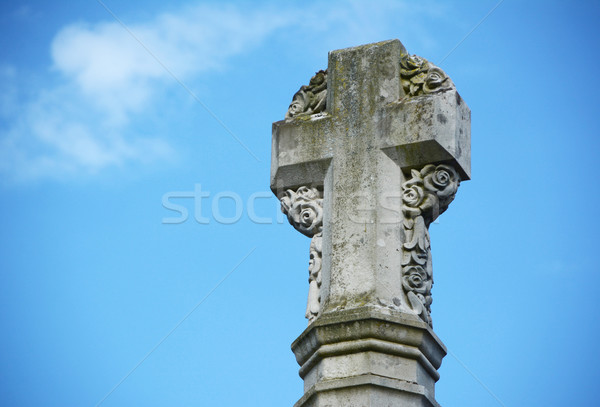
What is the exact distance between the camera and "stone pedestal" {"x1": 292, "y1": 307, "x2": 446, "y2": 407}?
7.52 metres

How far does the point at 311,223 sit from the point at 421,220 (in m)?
0.85

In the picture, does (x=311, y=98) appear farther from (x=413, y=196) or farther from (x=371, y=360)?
(x=371, y=360)

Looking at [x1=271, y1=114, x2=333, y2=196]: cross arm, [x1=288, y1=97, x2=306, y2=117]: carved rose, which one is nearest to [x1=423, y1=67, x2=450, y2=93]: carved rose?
[x1=271, y1=114, x2=333, y2=196]: cross arm

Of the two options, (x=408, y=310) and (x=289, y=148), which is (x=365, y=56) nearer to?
(x=289, y=148)

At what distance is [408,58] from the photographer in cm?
891

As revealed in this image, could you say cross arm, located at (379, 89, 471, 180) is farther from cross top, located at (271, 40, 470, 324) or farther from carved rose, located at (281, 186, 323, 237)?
carved rose, located at (281, 186, 323, 237)

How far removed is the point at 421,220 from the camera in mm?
8250

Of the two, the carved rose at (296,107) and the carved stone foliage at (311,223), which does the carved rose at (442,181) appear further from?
the carved rose at (296,107)

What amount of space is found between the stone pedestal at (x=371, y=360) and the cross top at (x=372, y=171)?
0.58 feet

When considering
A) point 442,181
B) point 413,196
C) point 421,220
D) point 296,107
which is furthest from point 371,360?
point 296,107

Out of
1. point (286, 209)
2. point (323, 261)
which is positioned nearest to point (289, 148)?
point (286, 209)

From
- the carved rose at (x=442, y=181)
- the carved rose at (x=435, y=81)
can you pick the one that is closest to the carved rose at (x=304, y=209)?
the carved rose at (x=442, y=181)

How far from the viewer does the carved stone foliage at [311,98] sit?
9.12m

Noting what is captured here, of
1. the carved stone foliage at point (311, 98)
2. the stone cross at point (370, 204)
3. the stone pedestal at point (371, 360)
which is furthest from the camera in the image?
the carved stone foliage at point (311, 98)
